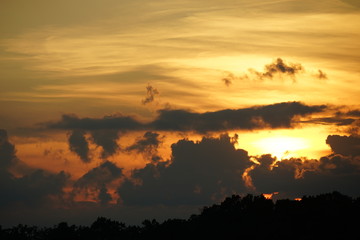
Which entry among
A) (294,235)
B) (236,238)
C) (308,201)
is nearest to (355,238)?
(294,235)

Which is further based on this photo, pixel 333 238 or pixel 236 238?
pixel 236 238

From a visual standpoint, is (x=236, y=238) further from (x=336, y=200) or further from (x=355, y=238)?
(x=355, y=238)

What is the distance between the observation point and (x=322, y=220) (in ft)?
568

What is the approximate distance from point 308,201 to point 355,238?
29011mm

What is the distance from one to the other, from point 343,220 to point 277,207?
96.8 ft

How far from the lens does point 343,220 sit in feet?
557

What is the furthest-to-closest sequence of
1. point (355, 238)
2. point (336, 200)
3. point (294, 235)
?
1. point (336, 200)
2. point (294, 235)
3. point (355, 238)

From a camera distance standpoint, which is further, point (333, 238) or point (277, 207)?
point (277, 207)

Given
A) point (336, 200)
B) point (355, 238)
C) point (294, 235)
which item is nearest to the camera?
point (355, 238)

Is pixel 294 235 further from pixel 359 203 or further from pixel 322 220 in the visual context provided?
pixel 359 203

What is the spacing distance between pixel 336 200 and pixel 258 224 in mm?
22159

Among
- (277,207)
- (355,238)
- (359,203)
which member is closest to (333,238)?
(355,238)

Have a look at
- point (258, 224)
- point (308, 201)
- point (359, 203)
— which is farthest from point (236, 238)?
point (359, 203)

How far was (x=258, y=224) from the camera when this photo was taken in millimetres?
193000
